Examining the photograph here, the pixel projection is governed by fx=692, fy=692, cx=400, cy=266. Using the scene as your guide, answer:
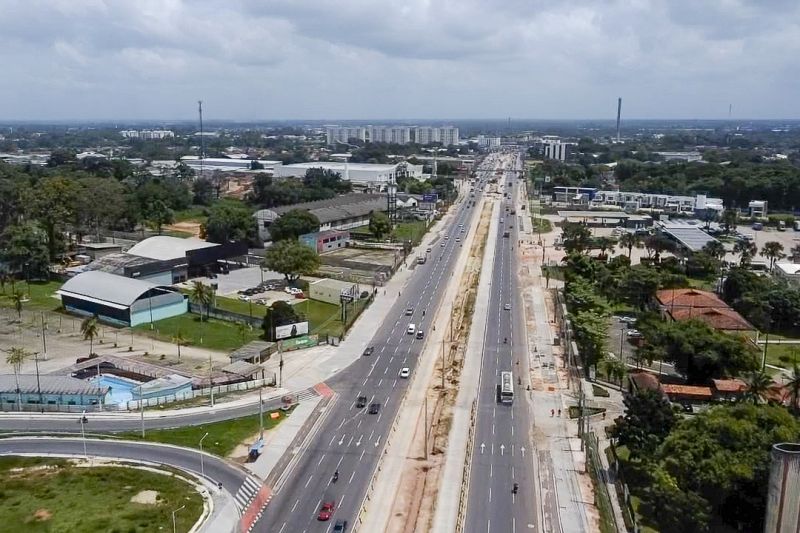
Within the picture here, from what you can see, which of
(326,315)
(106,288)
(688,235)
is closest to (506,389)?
(326,315)

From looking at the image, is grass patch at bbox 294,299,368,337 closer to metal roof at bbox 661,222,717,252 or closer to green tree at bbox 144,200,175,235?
green tree at bbox 144,200,175,235

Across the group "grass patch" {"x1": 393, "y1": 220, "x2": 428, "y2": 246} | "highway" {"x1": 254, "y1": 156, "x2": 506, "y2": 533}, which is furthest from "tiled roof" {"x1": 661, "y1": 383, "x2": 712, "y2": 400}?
"grass patch" {"x1": 393, "y1": 220, "x2": 428, "y2": 246}

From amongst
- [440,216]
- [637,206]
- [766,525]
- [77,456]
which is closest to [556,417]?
[766,525]

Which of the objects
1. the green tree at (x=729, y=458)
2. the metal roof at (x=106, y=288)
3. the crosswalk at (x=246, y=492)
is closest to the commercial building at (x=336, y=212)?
the metal roof at (x=106, y=288)

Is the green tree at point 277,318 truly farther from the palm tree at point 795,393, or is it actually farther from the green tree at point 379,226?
the green tree at point 379,226

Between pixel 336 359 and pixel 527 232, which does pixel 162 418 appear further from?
pixel 527 232

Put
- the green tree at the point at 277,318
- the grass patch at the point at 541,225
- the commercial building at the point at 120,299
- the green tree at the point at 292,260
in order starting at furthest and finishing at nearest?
the grass patch at the point at 541,225 < the green tree at the point at 292,260 < the commercial building at the point at 120,299 < the green tree at the point at 277,318
